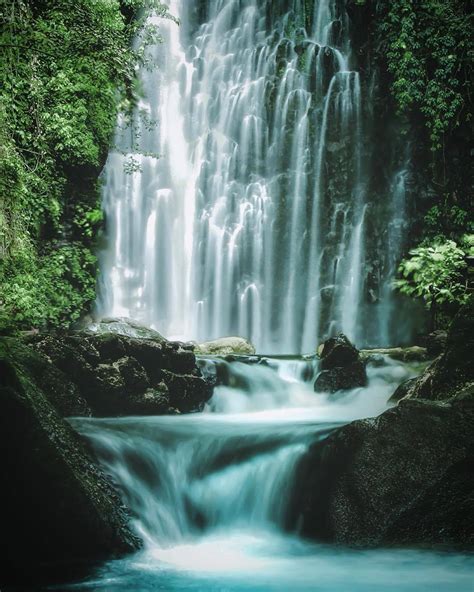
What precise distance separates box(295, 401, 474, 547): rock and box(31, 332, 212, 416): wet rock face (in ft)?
11.1

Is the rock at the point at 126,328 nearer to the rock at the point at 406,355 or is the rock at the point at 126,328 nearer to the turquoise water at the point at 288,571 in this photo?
the rock at the point at 406,355

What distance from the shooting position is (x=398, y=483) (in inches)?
201

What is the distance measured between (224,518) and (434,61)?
14.4 metres

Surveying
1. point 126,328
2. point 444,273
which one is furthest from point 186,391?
point 444,273

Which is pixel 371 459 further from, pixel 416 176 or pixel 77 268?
pixel 416 176

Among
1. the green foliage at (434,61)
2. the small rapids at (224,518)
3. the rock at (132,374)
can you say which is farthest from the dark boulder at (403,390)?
the green foliage at (434,61)

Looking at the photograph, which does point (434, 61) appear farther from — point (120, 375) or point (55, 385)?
point (55, 385)

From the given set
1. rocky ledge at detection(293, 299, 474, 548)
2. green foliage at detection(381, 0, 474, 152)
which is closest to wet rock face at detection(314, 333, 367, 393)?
rocky ledge at detection(293, 299, 474, 548)

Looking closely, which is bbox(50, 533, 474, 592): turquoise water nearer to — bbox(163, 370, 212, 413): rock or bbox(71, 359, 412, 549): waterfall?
bbox(71, 359, 412, 549): waterfall

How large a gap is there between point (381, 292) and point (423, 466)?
1117 cm

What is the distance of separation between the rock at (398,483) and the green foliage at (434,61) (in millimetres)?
11938

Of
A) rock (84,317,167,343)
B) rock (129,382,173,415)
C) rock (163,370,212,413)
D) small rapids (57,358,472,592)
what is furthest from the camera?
rock (84,317,167,343)

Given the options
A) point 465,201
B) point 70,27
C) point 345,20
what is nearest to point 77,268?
point 70,27

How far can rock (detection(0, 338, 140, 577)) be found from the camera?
4.45 m
